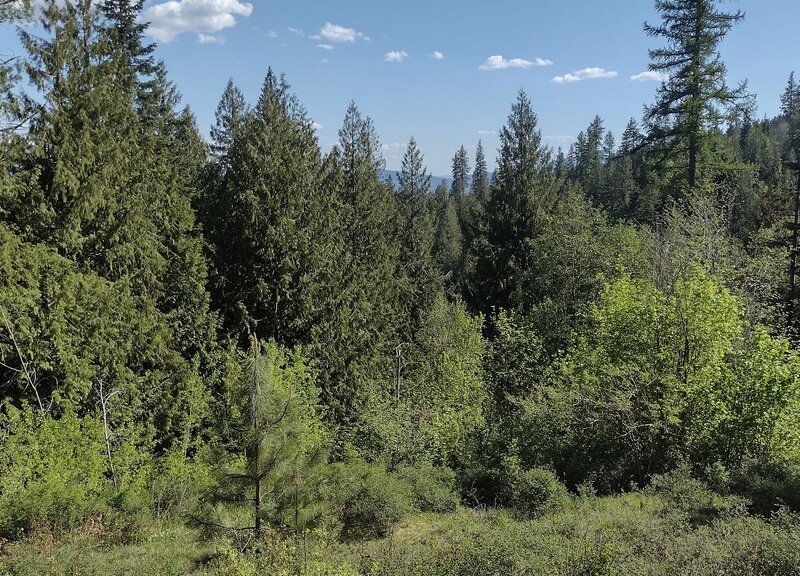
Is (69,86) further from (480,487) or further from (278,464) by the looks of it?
(480,487)

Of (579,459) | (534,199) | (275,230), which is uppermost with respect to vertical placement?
(534,199)

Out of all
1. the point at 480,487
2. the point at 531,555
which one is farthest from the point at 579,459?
the point at 531,555

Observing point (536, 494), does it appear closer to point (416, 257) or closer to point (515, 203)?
point (515, 203)

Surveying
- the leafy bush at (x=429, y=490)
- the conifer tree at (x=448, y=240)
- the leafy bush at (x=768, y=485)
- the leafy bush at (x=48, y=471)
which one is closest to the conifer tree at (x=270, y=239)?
the leafy bush at (x=48, y=471)

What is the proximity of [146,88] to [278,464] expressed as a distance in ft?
54.4

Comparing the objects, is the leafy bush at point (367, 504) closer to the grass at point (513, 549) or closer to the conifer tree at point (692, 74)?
the grass at point (513, 549)

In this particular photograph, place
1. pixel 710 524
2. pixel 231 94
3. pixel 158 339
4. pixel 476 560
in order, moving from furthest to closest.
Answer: pixel 231 94
pixel 158 339
pixel 710 524
pixel 476 560

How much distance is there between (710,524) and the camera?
8109mm

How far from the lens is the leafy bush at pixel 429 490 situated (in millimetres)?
11055

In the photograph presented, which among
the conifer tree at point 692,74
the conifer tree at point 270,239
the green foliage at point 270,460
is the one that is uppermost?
the conifer tree at point 692,74

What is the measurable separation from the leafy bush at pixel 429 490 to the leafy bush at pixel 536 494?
1.40m

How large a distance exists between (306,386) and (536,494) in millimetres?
6885

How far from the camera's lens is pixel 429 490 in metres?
11.1

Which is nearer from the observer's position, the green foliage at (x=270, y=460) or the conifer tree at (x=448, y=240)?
the green foliage at (x=270, y=460)
